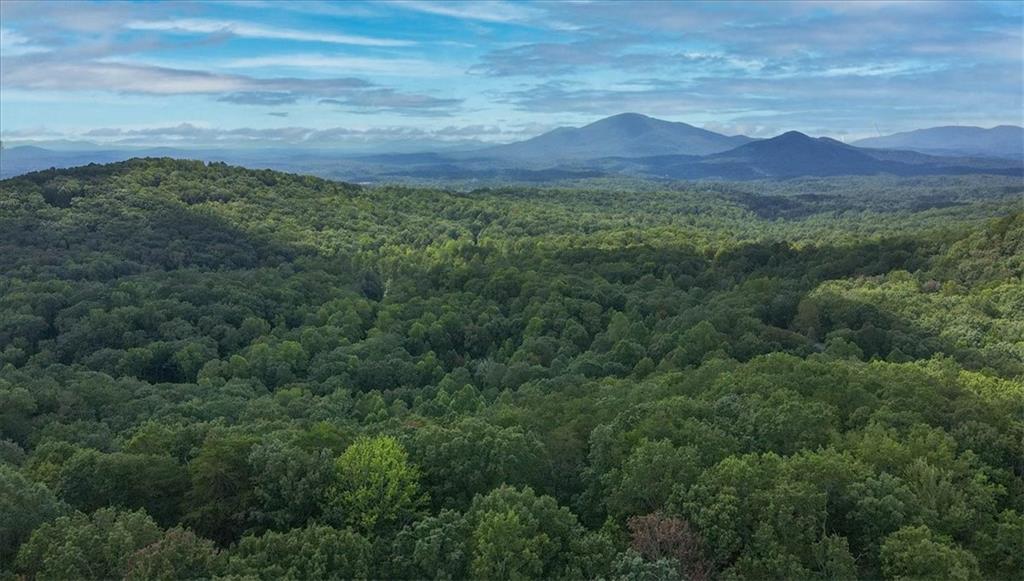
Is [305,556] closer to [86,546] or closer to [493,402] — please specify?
[86,546]

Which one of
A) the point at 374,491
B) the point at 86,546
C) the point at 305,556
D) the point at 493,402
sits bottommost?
the point at 493,402

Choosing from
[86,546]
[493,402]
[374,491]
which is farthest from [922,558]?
[493,402]

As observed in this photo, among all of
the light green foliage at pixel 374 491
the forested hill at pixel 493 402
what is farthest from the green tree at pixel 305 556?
the light green foliage at pixel 374 491

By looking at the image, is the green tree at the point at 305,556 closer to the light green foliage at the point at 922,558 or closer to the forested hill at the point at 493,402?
the forested hill at the point at 493,402

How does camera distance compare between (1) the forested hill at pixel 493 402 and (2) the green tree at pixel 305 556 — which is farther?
(1) the forested hill at pixel 493 402

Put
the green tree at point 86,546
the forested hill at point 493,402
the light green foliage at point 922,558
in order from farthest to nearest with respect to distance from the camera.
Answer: the forested hill at point 493,402
the green tree at point 86,546
the light green foliage at point 922,558

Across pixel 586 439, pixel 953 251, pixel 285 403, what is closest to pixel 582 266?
pixel 953 251

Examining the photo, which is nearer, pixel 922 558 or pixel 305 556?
pixel 922 558

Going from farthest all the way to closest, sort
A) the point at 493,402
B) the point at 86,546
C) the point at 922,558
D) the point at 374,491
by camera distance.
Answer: the point at 493,402
the point at 374,491
the point at 86,546
the point at 922,558
